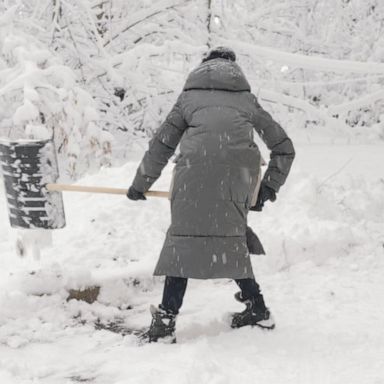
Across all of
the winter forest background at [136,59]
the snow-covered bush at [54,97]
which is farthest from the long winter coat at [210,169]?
the snow-covered bush at [54,97]

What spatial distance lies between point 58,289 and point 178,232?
1219 millimetres

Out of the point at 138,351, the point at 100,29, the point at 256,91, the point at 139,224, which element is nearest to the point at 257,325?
the point at 138,351

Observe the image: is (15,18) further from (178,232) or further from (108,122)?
(178,232)

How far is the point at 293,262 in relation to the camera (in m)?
5.24

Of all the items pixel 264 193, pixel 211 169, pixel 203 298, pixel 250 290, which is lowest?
pixel 203 298

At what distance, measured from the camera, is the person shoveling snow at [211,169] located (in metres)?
3.50

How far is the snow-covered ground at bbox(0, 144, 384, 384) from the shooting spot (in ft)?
11.0

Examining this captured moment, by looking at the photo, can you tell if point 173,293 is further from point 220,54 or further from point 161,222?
→ point 161,222

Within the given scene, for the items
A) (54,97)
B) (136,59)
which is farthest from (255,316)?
(136,59)

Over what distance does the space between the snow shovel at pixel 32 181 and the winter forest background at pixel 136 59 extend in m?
1.41

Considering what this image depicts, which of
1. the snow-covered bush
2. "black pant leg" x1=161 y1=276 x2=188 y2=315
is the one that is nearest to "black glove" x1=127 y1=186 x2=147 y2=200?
"black pant leg" x1=161 y1=276 x2=188 y2=315

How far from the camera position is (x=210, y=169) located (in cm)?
349

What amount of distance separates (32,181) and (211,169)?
1.46 m

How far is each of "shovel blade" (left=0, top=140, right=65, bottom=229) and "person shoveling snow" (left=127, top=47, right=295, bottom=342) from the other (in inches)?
37.7
